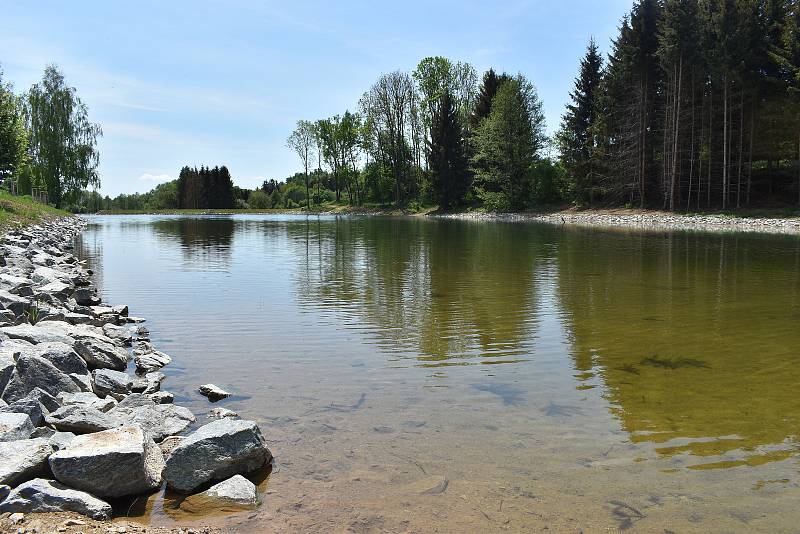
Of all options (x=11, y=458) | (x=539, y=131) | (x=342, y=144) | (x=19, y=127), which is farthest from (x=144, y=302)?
(x=342, y=144)

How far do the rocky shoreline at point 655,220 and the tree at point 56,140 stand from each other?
41145mm

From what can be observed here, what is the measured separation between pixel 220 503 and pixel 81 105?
6772 centimetres

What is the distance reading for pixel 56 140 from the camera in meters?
58.9

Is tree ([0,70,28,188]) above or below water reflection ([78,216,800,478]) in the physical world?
above

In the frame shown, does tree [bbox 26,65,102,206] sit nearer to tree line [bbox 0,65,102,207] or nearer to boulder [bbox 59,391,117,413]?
tree line [bbox 0,65,102,207]

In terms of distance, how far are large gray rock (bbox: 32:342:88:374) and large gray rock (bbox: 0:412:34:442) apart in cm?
184

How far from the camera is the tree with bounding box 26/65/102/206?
5809cm


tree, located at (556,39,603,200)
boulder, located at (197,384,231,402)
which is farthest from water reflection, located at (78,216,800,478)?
tree, located at (556,39,603,200)

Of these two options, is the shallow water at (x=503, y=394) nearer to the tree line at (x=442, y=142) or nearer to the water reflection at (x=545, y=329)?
the water reflection at (x=545, y=329)

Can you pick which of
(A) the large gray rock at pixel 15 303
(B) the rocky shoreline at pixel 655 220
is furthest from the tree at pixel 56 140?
(A) the large gray rock at pixel 15 303

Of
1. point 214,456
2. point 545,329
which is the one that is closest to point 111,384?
point 214,456

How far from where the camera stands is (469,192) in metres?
71.5

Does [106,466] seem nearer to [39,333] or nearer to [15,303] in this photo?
[39,333]

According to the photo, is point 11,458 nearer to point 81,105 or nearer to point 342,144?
point 81,105
